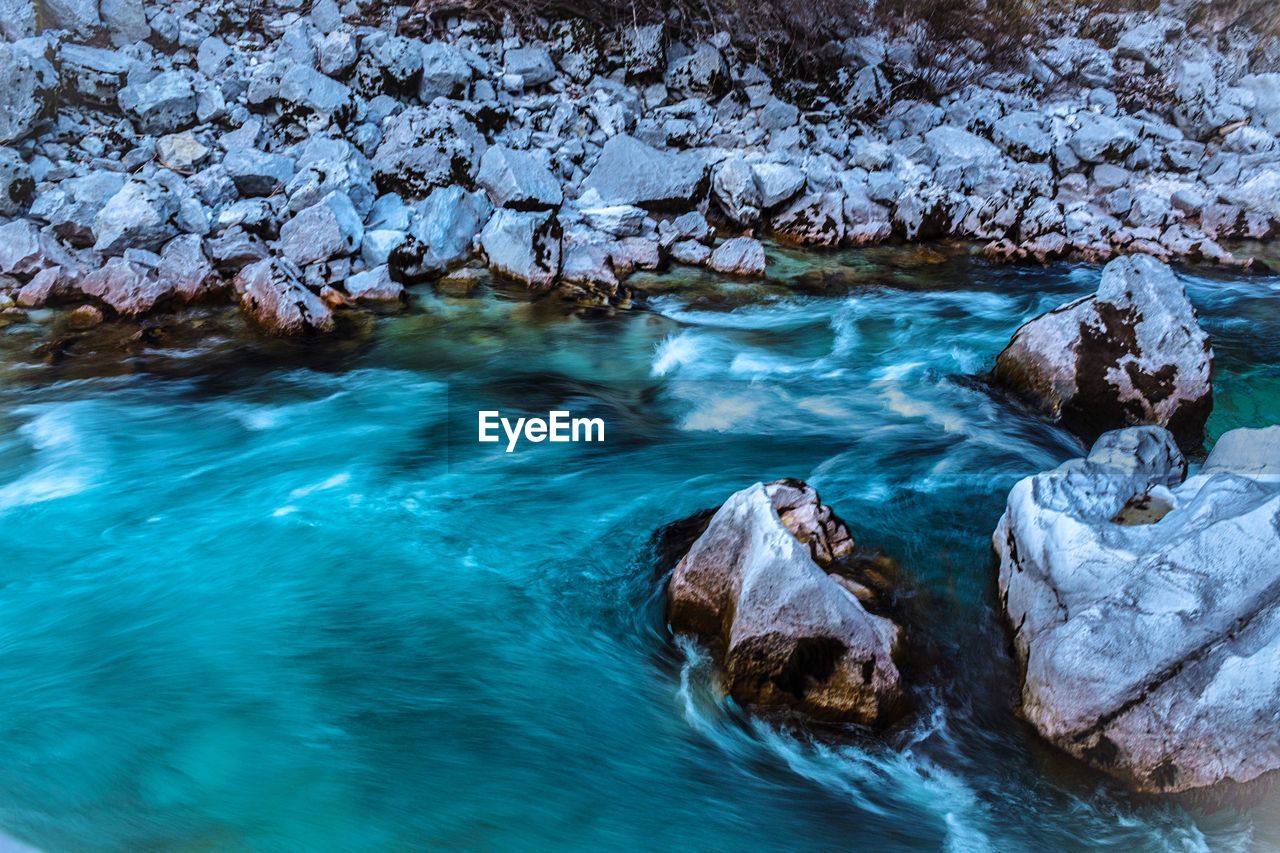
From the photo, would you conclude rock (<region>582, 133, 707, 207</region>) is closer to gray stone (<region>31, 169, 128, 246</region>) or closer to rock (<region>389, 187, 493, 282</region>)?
rock (<region>389, 187, 493, 282</region>)

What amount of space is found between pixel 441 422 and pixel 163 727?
2.85 meters

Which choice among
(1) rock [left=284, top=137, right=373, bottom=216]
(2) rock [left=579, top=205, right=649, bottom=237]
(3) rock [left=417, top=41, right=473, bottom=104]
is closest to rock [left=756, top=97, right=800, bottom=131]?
(2) rock [left=579, top=205, right=649, bottom=237]

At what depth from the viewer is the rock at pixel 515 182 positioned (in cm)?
878

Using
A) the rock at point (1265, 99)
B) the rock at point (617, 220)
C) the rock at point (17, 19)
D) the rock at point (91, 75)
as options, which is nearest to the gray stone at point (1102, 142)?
the rock at point (1265, 99)

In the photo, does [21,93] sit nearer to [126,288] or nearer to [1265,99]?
[126,288]

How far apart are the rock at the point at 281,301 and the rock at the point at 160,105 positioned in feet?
8.62

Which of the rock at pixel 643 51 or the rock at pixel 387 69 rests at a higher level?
the rock at pixel 643 51

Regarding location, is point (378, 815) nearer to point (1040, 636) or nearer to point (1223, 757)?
point (1040, 636)

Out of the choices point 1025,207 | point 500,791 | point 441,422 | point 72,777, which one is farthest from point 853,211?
point 72,777

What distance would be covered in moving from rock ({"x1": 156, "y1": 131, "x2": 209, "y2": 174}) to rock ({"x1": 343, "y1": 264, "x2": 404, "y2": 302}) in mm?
2195

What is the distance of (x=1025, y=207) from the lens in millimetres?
10242

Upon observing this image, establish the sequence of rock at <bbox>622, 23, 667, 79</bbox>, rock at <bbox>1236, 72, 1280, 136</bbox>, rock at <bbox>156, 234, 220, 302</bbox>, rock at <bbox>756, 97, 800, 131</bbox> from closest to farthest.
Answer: rock at <bbox>156, 234, 220, 302</bbox>, rock at <bbox>756, 97, 800, 131</bbox>, rock at <bbox>622, 23, 667, 79</bbox>, rock at <bbox>1236, 72, 1280, 136</bbox>

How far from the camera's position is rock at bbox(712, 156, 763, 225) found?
9.46 m

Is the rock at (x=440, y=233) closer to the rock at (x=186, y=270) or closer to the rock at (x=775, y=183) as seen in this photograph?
the rock at (x=186, y=270)
